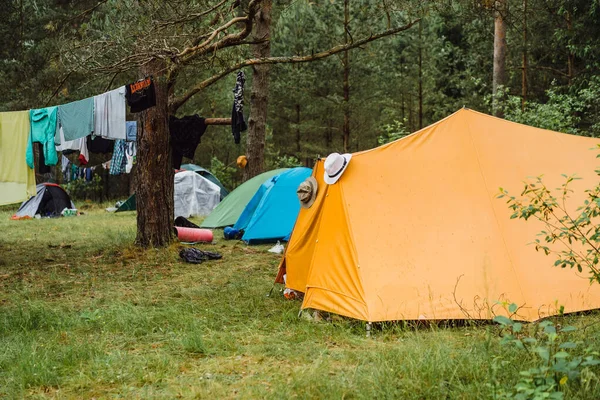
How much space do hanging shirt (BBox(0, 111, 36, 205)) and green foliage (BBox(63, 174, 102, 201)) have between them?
14448 mm

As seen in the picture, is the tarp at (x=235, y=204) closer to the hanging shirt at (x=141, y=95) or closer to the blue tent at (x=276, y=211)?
the blue tent at (x=276, y=211)

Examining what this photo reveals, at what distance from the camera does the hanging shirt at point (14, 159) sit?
810 centimetres

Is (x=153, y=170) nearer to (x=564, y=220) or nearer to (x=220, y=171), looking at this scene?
(x=564, y=220)

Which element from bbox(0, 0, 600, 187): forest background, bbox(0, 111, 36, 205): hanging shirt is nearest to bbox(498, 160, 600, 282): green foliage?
bbox(0, 111, 36, 205): hanging shirt

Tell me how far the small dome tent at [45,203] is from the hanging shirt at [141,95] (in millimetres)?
9096

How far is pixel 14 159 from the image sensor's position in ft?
26.7

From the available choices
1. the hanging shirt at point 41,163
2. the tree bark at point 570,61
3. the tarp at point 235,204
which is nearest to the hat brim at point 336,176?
the hanging shirt at point 41,163

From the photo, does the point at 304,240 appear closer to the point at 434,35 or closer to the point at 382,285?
the point at 382,285

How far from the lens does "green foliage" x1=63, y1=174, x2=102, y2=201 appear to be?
2248cm

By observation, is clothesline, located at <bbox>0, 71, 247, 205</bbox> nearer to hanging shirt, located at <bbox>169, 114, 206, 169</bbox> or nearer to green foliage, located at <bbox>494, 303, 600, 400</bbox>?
hanging shirt, located at <bbox>169, 114, 206, 169</bbox>

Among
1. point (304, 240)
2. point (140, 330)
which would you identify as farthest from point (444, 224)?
point (140, 330)

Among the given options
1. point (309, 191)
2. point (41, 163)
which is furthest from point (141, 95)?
point (309, 191)

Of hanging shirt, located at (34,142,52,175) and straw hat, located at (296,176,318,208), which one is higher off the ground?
hanging shirt, located at (34,142,52,175)

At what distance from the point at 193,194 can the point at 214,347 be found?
11.4 metres
